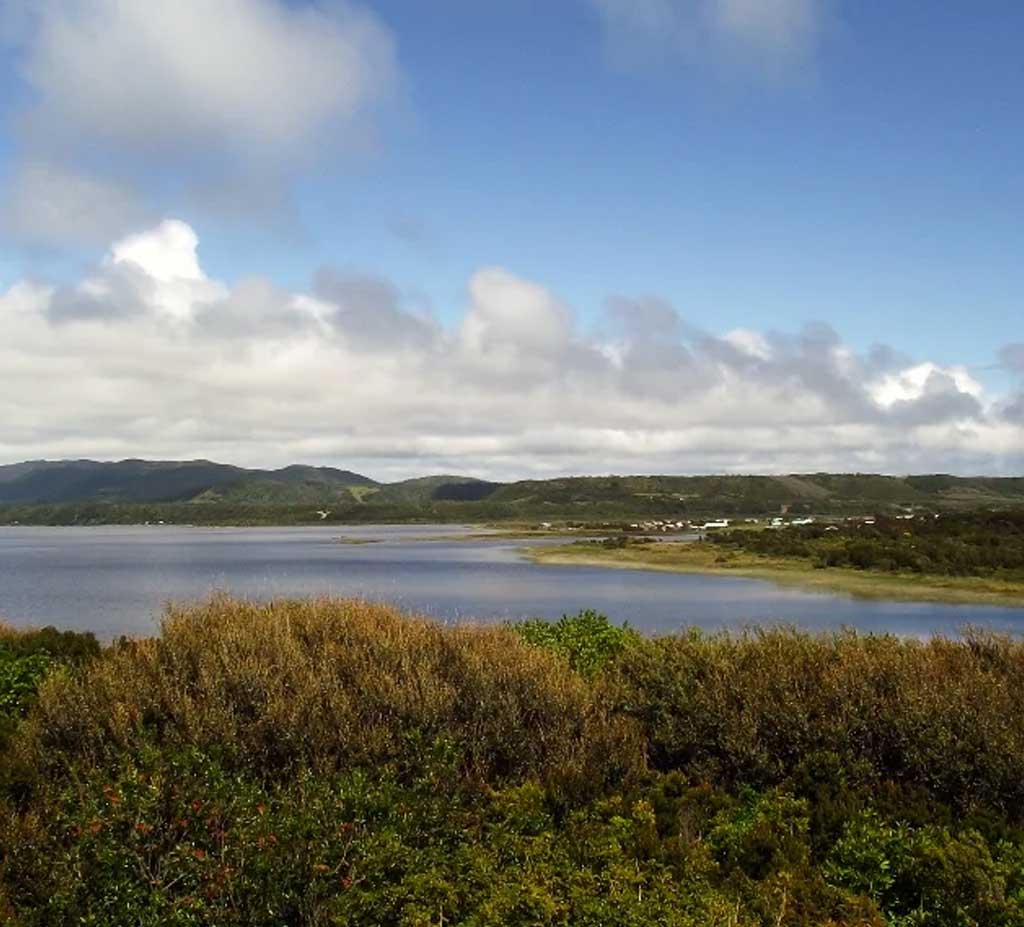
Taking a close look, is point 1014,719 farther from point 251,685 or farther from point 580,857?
point 251,685

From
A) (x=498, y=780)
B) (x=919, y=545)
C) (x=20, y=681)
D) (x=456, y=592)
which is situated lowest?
(x=456, y=592)

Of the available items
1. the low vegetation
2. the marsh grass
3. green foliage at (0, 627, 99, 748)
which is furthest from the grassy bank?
the marsh grass

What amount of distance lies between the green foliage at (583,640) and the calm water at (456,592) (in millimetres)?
5850

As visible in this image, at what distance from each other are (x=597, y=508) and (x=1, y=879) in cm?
18808

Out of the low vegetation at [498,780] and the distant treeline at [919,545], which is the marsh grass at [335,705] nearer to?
Answer: the low vegetation at [498,780]

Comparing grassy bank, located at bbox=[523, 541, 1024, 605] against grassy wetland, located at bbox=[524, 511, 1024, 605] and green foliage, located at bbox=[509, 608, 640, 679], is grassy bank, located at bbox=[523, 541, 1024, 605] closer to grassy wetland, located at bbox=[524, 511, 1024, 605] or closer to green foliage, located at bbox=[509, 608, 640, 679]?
grassy wetland, located at bbox=[524, 511, 1024, 605]

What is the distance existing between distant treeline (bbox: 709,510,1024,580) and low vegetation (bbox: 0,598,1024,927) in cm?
4883

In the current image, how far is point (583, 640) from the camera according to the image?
1554 centimetres

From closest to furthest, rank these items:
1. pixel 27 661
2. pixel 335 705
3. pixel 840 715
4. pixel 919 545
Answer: pixel 335 705 < pixel 840 715 < pixel 27 661 < pixel 919 545

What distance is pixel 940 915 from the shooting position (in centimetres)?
669

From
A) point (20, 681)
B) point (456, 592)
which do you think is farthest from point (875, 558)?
point (20, 681)

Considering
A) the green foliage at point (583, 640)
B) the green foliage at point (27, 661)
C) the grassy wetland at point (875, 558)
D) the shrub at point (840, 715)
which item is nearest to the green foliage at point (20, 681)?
the green foliage at point (27, 661)

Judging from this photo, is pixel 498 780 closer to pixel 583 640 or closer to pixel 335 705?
pixel 335 705

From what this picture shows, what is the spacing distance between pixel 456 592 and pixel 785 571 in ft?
85.3
